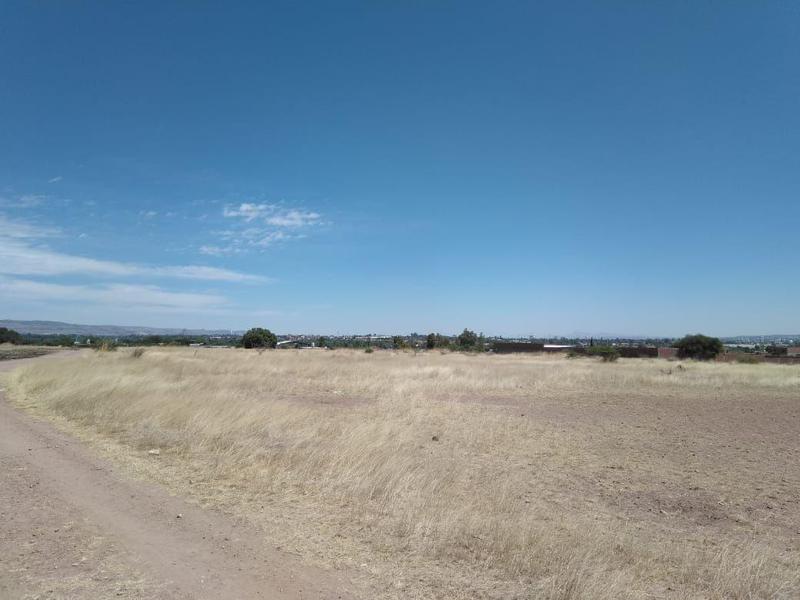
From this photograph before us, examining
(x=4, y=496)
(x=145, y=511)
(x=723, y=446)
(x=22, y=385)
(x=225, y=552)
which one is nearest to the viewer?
(x=225, y=552)

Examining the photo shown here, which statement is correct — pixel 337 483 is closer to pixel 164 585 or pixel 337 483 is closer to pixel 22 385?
pixel 164 585

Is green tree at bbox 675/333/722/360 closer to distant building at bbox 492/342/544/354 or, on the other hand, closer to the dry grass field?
distant building at bbox 492/342/544/354

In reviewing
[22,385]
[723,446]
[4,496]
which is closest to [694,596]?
[4,496]

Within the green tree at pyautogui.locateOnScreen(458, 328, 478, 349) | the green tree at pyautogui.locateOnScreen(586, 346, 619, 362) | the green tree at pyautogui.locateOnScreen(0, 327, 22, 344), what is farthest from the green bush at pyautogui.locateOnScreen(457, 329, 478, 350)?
the green tree at pyautogui.locateOnScreen(0, 327, 22, 344)

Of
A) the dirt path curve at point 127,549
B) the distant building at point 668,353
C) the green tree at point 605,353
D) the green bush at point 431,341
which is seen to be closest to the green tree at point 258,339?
the green bush at point 431,341

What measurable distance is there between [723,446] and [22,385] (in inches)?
1021

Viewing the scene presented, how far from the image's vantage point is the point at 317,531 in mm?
6223

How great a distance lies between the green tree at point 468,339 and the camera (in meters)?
95.4

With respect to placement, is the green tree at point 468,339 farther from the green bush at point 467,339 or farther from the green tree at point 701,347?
the green tree at point 701,347

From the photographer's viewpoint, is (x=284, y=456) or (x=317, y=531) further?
(x=284, y=456)

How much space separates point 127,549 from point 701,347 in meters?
75.1

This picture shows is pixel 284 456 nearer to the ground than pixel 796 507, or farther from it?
farther from it

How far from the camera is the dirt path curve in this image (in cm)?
471

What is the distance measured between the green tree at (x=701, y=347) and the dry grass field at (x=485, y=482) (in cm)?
5089
